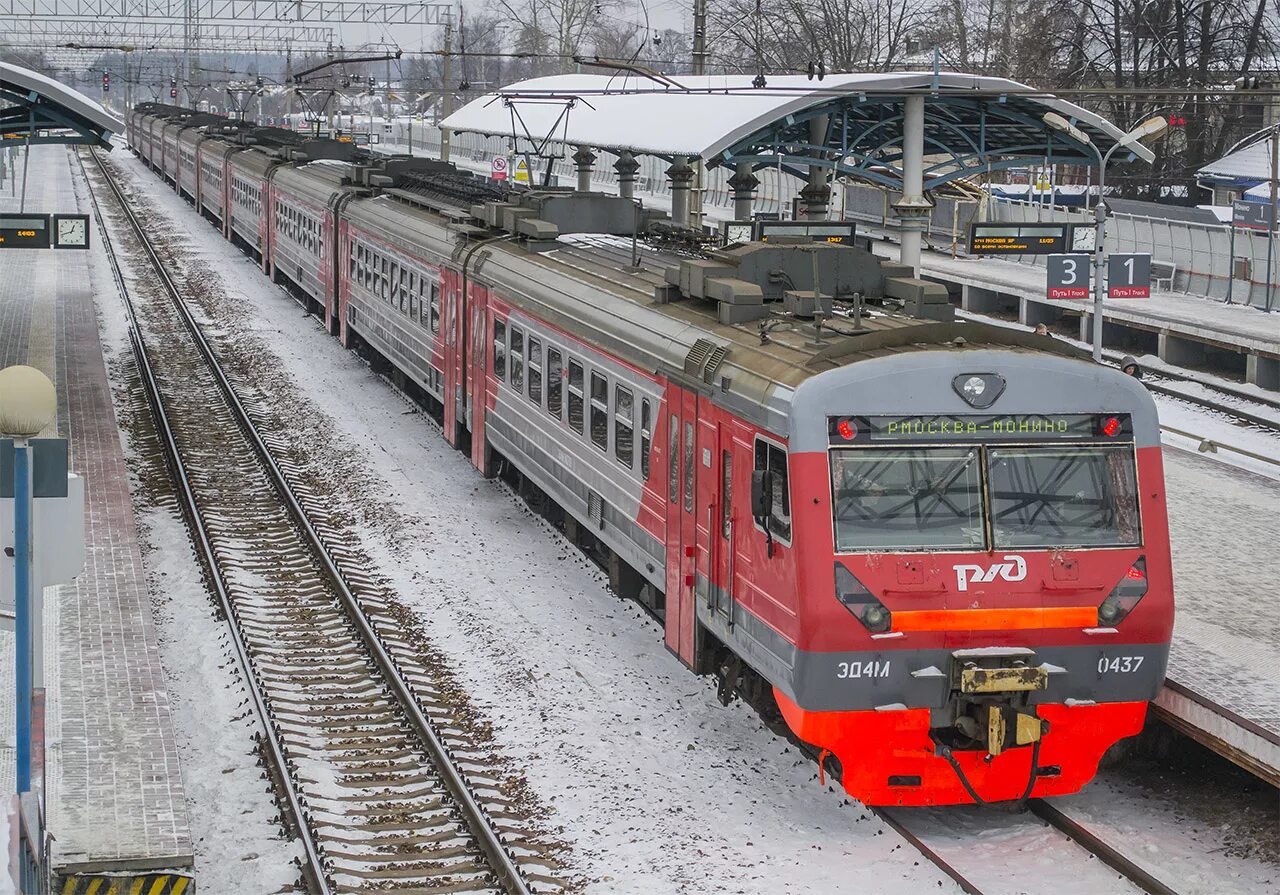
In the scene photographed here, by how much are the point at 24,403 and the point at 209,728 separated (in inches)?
181

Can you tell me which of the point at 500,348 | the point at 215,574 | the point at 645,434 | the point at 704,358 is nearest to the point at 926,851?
the point at 704,358

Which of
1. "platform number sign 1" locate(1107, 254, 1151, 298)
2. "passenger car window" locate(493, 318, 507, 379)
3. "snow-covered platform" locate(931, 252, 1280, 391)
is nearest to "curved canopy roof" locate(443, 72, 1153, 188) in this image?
"platform number sign 1" locate(1107, 254, 1151, 298)

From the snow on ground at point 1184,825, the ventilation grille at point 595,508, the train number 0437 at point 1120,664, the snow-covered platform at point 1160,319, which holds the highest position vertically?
the snow-covered platform at point 1160,319

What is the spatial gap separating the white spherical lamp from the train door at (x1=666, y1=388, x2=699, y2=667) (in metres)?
4.85

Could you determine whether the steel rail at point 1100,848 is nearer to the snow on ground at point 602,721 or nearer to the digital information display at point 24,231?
the snow on ground at point 602,721

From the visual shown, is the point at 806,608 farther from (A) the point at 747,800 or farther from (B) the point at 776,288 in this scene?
(B) the point at 776,288

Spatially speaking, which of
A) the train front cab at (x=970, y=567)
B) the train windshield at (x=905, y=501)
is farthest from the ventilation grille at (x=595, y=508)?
the train windshield at (x=905, y=501)

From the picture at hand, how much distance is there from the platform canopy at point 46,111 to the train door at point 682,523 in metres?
13.6

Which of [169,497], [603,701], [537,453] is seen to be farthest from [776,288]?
[169,497]

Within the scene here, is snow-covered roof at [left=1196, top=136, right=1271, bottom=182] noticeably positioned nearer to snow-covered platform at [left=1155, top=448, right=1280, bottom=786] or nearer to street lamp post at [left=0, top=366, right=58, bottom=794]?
snow-covered platform at [left=1155, top=448, right=1280, bottom=786]

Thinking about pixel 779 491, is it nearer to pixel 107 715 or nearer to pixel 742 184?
pixel 107 715

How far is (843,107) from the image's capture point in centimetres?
2347

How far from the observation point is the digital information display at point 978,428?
9.91m

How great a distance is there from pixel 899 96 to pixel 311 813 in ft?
49.4
